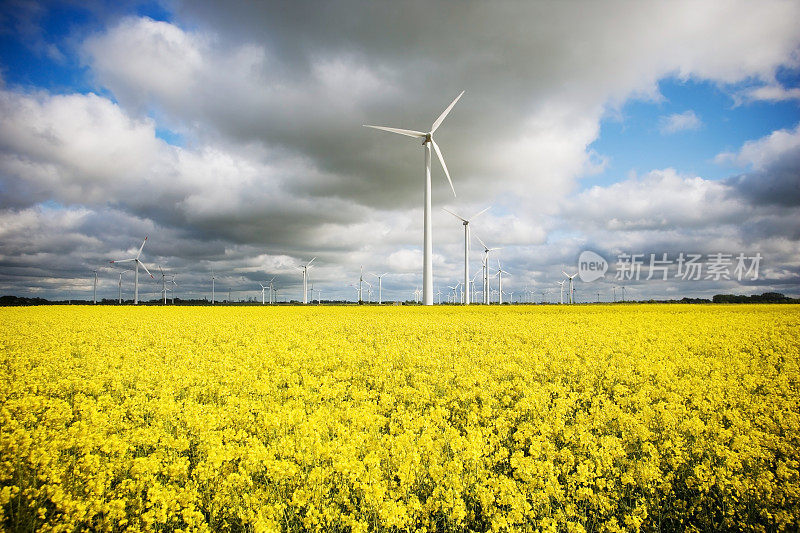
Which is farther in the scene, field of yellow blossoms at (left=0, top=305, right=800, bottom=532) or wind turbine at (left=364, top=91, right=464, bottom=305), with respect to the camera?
wind turbine at (left=364, top=91, right=464, bottom=305)

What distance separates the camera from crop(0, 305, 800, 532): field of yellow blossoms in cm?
552

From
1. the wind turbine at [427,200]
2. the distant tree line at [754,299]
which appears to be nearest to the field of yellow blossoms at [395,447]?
the wind turbine at [427,200]

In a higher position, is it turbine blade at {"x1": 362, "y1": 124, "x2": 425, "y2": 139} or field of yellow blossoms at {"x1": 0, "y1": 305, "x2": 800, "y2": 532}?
turbine blade at {"x1": 362, "y1": 124, "x2": 425, "y2": 139}

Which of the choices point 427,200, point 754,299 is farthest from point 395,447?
point 754,299

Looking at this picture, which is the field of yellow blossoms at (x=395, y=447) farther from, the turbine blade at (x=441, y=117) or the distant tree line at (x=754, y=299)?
the distant tree line at (x=754, y=299)

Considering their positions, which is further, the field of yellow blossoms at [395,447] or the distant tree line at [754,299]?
the distant tree line at [754,299]

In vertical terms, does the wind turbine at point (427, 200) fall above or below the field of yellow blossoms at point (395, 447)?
above

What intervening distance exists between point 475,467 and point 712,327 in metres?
27.8

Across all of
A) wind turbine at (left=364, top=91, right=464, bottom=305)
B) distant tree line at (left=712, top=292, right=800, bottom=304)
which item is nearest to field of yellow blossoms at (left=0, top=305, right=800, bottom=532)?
wind turbine at (left=364, top=91, right=464, bottom=305)

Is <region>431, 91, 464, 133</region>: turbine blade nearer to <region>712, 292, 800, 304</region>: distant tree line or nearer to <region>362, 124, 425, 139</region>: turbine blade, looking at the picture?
<region>362, 124, 425, 139</region>: turbine blade

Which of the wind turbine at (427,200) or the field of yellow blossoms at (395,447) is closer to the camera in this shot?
the field of yellow blossoms at (395,447)

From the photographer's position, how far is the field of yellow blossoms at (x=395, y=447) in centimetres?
552

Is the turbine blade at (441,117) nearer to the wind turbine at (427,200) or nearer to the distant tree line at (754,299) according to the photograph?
the wind turbine at (427,200)

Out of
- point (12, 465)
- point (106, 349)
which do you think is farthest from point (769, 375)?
point (106, 349)
